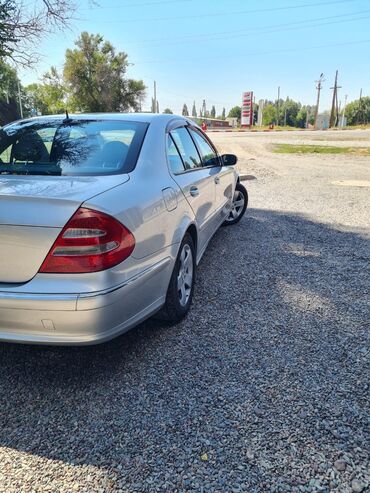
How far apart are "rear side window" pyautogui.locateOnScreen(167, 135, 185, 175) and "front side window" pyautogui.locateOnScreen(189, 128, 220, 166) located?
82 centimetres

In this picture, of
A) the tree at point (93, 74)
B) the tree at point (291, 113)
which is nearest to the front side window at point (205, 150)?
the tree at point (93, 74)

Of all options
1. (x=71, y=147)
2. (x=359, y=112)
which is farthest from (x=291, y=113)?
(x=71, y=147)

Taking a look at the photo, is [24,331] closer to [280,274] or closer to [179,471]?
[179,471]

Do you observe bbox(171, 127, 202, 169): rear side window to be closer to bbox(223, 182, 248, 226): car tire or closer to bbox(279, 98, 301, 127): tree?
bbox(223, 182, 248, 226): car tire

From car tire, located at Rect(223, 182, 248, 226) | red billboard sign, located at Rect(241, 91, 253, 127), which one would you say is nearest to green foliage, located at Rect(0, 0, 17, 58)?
car tire, located at Rect(223, 182, 248, 226)

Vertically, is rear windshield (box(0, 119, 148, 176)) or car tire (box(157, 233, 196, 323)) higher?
rear windshield (box(0, 119, 148, 176))

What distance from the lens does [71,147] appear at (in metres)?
2.87

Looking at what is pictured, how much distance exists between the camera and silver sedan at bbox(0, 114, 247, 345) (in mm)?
2061

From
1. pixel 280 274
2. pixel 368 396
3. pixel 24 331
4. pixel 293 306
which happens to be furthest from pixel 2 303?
pixel 280 274

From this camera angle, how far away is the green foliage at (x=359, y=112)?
96.6 metres

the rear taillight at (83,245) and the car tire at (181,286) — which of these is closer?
the rear taillight at (83,245)

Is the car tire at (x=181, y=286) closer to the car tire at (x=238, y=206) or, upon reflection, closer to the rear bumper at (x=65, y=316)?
the rear bumper at (x=65, y=316)

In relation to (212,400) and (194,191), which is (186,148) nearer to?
(194,191)

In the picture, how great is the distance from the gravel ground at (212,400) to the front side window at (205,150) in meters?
1.34
